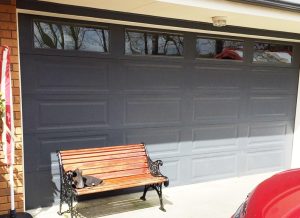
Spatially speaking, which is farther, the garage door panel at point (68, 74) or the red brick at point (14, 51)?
the garage door panel at point (68, 74)

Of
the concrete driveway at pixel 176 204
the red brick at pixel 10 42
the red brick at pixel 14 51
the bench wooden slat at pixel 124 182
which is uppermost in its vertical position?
the red brick at pixel 10 42

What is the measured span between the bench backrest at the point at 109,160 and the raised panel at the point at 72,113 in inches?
15.3

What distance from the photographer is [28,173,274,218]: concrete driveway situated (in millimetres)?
3848

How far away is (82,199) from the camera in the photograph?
163 inches

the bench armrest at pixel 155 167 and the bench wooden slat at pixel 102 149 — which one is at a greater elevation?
the bench wooden slat at pixel 102 149

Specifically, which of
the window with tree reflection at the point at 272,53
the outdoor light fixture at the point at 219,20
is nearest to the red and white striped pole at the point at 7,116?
the outdoor light fixture at the point at 219,20

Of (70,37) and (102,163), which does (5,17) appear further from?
(102,163)

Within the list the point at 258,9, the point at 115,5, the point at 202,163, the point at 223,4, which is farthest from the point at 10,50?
the point at 202,163

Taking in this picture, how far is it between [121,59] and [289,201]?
9.01 ft

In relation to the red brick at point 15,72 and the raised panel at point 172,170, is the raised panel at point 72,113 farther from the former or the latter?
the raised panel at point 172,170

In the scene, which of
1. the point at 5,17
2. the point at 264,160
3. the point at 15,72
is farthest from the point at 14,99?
the point at 264,160

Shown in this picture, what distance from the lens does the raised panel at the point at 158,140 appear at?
4.38 metres

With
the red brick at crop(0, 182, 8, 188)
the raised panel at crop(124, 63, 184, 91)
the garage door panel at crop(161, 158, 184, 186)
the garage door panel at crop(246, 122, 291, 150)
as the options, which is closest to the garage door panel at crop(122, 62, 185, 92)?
the raised panel at crop(124, 63, 184, 91)

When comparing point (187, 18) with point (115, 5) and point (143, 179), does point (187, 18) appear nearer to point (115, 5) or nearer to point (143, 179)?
point (115, 5)
